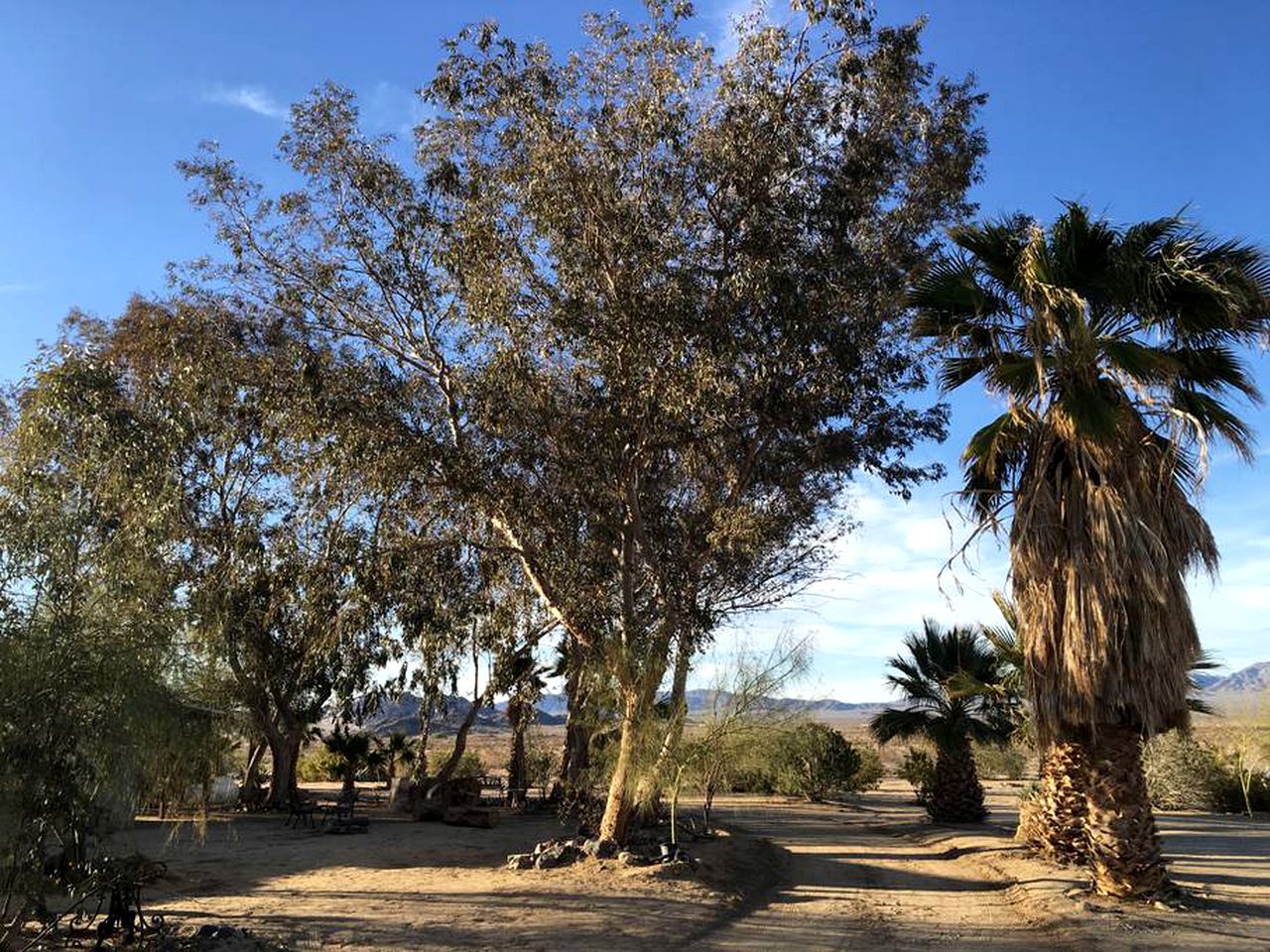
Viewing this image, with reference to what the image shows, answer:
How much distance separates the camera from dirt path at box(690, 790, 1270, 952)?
→ 1077 centimetres

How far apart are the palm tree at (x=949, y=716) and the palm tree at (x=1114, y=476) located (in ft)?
29.3

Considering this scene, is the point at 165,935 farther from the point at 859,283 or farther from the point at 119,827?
the point at 859,283

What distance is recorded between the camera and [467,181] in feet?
49.4

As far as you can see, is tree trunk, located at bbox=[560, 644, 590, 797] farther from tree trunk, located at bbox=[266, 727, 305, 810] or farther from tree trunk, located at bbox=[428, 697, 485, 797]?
tree trunk, located at bbox=[266, 727, 305, 810]

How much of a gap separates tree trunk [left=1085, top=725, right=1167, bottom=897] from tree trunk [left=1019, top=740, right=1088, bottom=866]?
3.36ft

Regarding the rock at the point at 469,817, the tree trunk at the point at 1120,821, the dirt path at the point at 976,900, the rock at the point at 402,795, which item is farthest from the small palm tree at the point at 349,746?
the tree trunk at the point at 1120,821

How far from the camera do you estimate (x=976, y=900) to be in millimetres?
13648

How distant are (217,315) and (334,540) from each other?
5.31m

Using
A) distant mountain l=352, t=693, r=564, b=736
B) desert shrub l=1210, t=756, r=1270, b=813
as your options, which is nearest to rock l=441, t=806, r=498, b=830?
distant mountain l=352, t=693, r=564, b=736

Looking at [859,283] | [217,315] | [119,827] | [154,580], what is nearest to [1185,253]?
[859,283]

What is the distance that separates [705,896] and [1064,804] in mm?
5936

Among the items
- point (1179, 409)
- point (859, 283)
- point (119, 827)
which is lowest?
point (119, 827)

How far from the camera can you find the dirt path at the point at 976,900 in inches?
424

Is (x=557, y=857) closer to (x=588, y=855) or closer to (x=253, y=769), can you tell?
(x=588, y=855)
